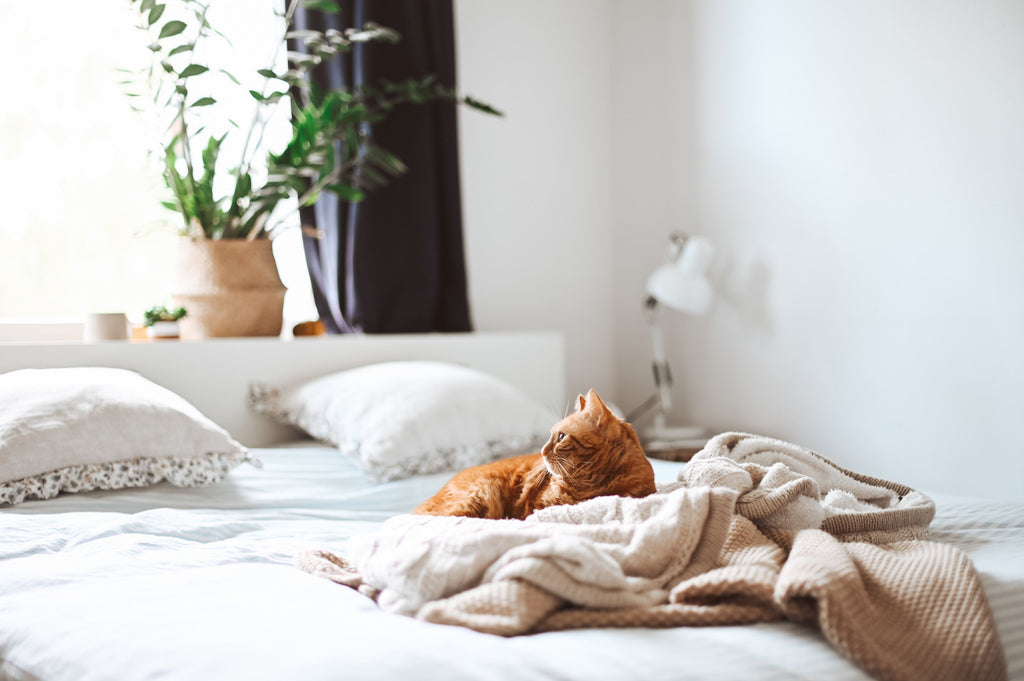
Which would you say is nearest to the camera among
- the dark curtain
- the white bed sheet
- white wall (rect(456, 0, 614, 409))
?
the white bed sheet

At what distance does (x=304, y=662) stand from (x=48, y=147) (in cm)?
210

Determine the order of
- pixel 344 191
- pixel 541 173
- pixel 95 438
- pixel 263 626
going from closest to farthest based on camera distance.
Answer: pixel 263 626, pixel 95 438, pixel 344 191, pixel 541 173

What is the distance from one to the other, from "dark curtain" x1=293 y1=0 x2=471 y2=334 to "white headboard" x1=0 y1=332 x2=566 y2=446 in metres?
0.23

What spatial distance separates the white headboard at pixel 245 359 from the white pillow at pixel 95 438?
23cm

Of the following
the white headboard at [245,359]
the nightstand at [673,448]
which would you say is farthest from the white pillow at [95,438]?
the nightstand at [673,448]

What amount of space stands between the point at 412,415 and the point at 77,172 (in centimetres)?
128

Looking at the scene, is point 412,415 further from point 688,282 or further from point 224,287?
point 688,282

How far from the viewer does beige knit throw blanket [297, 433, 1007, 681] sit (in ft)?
2.51

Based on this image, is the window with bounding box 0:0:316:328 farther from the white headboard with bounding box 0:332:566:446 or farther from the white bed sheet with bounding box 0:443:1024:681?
the white bed sheet with bounding box 0:443:1024:681

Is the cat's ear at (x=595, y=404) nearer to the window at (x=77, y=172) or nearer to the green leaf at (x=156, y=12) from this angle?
the green leaf at (x=156, y=12)

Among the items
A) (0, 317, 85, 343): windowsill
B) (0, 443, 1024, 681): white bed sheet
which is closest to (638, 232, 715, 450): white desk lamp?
(0, 443, 1024, 681): white bed sheet

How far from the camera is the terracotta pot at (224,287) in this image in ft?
6.98

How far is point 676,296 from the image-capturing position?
254cm

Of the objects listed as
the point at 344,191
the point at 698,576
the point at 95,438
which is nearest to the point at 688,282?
the point at 344,191
